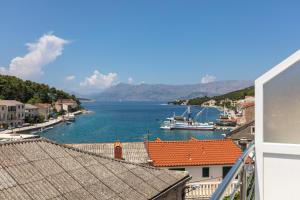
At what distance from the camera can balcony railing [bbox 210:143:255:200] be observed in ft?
5.83

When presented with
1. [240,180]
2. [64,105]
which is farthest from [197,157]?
[64,105]

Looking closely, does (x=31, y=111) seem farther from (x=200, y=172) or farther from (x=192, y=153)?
(x=200, y=172)

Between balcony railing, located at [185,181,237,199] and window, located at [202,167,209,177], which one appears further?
window, located at [202,167,209,177]

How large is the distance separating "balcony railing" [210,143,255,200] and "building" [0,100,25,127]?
99.0m

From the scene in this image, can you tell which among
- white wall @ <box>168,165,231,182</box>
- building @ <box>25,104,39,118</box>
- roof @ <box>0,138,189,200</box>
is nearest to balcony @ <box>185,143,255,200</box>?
roof @ <box>0,138,189,200</box>

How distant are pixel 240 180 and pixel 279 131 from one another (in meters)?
0.60

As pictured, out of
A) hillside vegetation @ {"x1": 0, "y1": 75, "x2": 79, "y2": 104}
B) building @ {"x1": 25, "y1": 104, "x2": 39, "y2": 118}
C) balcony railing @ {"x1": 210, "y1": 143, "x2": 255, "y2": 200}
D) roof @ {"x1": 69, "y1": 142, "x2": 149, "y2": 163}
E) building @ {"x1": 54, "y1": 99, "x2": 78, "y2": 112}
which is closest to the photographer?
balcony railing @ {"x1": 210, "y1": 143, "x2": 255, "y2": 200}

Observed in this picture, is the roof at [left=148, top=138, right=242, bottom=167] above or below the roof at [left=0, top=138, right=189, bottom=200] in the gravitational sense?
below

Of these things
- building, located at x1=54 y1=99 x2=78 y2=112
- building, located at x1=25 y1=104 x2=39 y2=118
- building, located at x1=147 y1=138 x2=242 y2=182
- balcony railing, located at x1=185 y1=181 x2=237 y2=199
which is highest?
building, located at x1=54 y1=99 x2=78 y2=112

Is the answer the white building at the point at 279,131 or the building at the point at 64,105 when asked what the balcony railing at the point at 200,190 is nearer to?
the white building at the point at 279,131

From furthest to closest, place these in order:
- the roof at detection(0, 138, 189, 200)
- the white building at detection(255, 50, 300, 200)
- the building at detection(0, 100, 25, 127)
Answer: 1. the building at detection(0, 100, 25, 127)
2. the roof at detection(0, 138, 189, 200)
3. the white building at detection(255, 50, 300, 200)

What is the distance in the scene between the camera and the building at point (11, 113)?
313 feet

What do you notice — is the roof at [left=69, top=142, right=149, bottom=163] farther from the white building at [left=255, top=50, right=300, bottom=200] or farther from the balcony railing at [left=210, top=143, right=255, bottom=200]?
the white building at [left=255, top=50, right=300, bottom=200]

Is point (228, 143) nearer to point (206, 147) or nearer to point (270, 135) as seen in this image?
point (206, 147)
